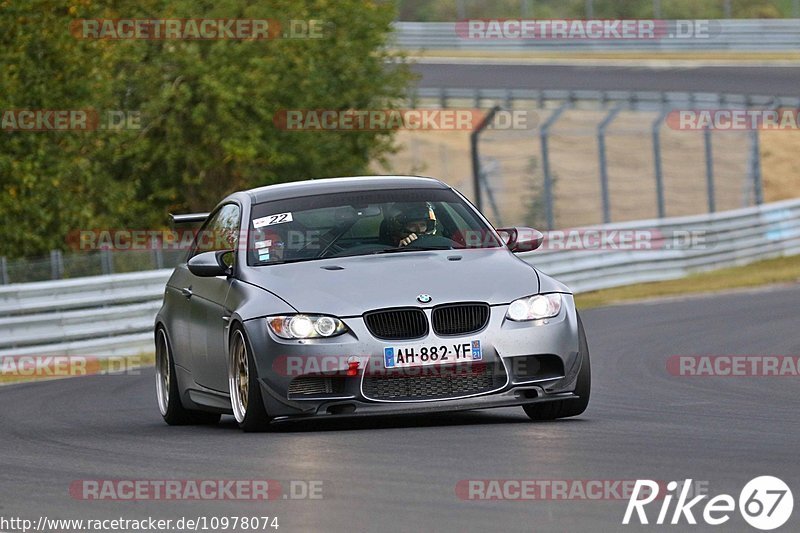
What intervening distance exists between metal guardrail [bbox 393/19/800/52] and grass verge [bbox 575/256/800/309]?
70.3 feet

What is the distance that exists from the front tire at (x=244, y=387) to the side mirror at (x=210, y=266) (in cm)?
64

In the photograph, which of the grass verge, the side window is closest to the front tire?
the side window

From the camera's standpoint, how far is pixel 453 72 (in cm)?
5119

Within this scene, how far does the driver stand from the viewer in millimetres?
10664

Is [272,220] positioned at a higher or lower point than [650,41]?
higher

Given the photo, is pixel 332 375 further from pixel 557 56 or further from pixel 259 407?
pixel 557 56

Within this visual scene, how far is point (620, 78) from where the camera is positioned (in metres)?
47.2

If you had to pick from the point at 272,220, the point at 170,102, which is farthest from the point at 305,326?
the point at 170,102

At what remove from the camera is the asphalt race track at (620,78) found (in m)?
43.9

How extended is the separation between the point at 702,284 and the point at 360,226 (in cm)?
1671

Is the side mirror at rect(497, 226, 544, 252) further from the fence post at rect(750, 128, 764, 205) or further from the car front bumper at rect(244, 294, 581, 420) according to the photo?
the fence post at rect(750, 128, 764, 205)

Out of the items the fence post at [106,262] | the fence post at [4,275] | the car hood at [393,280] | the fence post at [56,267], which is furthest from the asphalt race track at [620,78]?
the car hood at [393,280]

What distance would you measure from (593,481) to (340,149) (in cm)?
2825

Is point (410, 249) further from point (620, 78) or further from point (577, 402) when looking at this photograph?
point (620, 78)
